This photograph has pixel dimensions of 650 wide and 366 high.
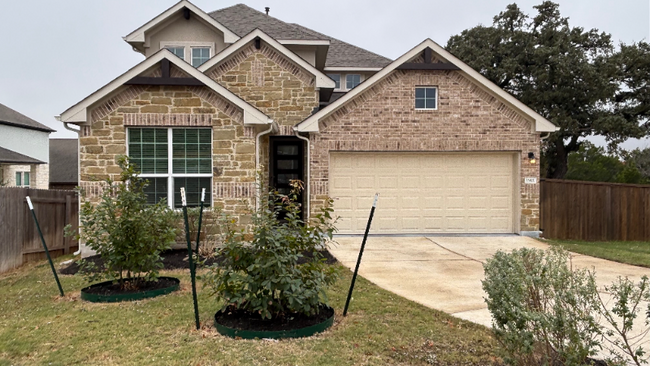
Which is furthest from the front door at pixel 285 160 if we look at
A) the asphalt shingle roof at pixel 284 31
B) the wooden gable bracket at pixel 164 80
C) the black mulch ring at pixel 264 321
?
the black mulch ring at pixel 264 321

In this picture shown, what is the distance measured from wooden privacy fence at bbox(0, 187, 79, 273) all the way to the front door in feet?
18.3

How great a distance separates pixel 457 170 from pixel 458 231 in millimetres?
1666

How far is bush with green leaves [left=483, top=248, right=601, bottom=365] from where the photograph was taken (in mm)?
3572

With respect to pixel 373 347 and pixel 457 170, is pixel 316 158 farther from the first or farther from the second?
pixel 373 347

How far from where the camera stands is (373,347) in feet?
16.2

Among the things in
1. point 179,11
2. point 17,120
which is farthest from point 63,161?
point 179,11

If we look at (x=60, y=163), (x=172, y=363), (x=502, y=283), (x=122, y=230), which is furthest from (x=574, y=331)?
(x=60, y=163)

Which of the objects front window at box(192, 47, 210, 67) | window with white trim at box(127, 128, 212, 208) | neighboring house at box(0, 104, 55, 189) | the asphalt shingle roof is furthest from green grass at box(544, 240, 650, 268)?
neighboring house at box(0, 104, 55, 189)

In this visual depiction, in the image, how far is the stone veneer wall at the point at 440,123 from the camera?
1276cm

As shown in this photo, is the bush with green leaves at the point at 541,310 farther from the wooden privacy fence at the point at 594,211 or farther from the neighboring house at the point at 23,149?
the neighboring house at the point at 23,149

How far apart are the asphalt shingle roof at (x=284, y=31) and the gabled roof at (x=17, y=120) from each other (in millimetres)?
14147

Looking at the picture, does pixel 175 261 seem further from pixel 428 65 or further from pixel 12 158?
pixel 12 158

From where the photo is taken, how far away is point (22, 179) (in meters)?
26.4

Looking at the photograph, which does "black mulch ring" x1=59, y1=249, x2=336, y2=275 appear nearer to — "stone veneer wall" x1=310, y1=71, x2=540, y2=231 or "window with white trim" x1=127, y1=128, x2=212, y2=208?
"window with white trim" x1=127, y1=128, x2=212, y2=208
